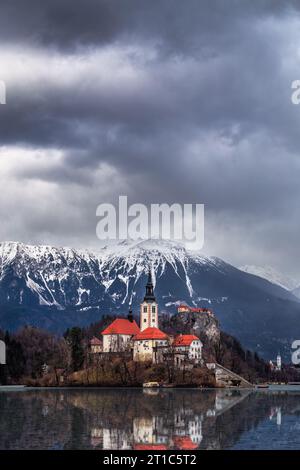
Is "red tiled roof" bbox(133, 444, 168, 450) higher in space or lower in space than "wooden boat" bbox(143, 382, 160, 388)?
lower

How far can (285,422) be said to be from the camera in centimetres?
8044

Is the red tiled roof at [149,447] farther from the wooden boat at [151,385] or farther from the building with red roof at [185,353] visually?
the building with red roof at [185,353]

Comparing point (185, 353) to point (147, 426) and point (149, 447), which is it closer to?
point (147, 426)

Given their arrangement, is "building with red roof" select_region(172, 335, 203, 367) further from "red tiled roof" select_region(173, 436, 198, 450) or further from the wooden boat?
"red tiled roof" select_region(173, 436, 198, 450)

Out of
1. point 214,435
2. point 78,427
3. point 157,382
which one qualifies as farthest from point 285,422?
point 157,382

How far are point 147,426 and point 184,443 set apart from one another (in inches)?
554

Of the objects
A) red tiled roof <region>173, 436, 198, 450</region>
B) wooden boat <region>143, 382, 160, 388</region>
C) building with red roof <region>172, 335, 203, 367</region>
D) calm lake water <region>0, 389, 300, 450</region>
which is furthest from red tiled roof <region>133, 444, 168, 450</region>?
building with red roof <region>172, 335, 203, 367</region>

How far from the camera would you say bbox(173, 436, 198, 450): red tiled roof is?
5766 centimetres

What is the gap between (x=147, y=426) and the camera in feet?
241

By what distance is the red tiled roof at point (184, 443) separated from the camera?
57.7m

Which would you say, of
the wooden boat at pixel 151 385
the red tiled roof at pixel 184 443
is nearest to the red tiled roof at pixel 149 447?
the red tiled roof at pixel 184 443
